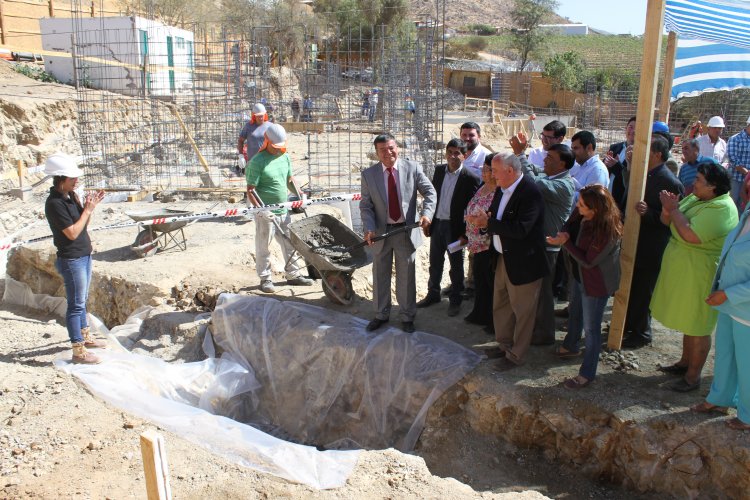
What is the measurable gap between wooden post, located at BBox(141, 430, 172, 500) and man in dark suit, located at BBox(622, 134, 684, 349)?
377 centimetres

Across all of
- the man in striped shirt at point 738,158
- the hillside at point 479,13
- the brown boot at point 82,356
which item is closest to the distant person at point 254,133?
the brown boot at point 82,356

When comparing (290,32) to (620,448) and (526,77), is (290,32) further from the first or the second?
(620,448)

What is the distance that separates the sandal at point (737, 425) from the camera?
3.77m

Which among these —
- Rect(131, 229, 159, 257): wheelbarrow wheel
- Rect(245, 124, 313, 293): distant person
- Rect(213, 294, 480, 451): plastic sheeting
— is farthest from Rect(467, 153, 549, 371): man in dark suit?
Rect(131, 229, 159, 257): wheelbarrow wheel

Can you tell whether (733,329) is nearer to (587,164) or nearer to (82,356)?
(587,164)

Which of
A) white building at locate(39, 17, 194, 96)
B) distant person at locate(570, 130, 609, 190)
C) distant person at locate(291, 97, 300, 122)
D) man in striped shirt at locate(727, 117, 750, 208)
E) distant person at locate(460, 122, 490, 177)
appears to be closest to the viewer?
distant person at locate(570, 130, 609, 190)

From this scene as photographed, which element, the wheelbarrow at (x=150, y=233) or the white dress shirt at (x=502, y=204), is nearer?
the white dress shirt at (x=502, y=204)

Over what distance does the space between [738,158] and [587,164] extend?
12.9 feet

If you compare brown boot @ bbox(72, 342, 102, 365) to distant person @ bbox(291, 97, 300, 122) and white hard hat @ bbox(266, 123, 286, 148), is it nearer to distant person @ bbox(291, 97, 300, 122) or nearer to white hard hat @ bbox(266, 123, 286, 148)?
white hard hat @ bbox(266, 123, 286, 148)

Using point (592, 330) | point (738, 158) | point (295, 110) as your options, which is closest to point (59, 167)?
point (592, 330)

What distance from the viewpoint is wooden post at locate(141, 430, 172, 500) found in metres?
2.31

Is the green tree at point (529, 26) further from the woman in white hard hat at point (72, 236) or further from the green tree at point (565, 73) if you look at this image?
the woman in white hard hat at point (72, 236)

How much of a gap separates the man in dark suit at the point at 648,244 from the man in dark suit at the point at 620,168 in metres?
0.46

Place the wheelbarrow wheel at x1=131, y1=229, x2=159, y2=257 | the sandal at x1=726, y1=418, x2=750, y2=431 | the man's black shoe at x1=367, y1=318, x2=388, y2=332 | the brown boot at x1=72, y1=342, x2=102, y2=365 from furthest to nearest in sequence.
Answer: the wheelbarrow wheel at x1=131, y1=229, x2=159, y2=257
the man's black shoe at x1=367, y1=318, x2=388, y2=332
the brown boot at x1=72, y1=342, x2=102, y2=365
the sandal at x1=726, y1=418, x2=750, y2=431
